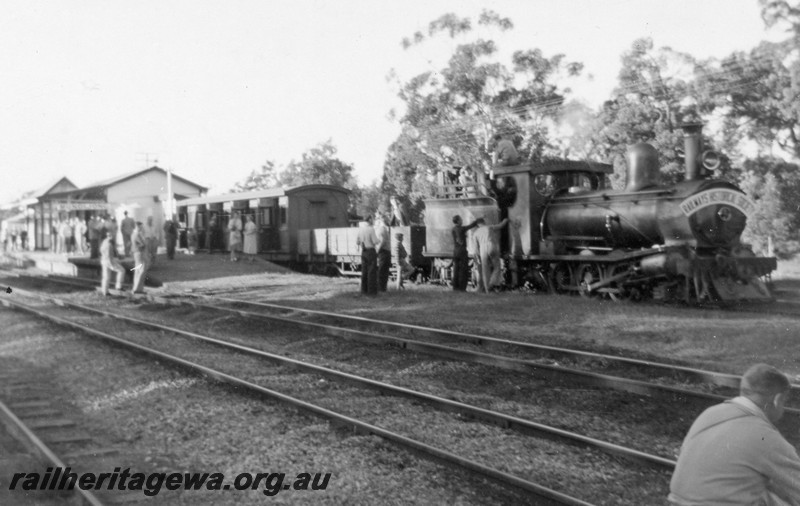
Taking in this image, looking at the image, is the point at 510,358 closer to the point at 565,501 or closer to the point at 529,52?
the point at 565,501

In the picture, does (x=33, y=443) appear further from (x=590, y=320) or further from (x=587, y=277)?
(x=587, y=277)

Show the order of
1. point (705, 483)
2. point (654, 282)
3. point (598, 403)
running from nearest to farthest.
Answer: point (705, 483) < point (598, 403) < point (654, 282)

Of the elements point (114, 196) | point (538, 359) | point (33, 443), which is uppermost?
point (114, 196)

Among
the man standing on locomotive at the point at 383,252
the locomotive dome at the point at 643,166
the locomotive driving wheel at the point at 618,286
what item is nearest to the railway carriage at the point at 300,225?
the man standing on locomotive at the point at 383,252

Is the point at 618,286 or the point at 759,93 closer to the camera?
the point at 618,286

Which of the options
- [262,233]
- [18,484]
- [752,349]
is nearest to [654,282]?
[752,349]

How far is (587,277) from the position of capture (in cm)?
1501

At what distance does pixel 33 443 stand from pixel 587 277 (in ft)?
35.6

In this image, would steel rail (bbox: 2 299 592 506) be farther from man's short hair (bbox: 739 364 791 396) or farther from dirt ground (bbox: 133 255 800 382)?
dirt ground (bbox: 133 255 800 382)

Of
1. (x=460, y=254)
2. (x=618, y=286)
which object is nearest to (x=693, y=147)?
(x=618, y=286)

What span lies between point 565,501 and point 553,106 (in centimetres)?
3358

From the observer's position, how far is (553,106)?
3669 centimetres

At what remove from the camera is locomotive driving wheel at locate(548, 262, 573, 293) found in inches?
616

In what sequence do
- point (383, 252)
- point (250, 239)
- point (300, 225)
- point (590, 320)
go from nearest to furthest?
point (590, 320) → point (383, 252) → point (250, 239) → point (300, 225)
